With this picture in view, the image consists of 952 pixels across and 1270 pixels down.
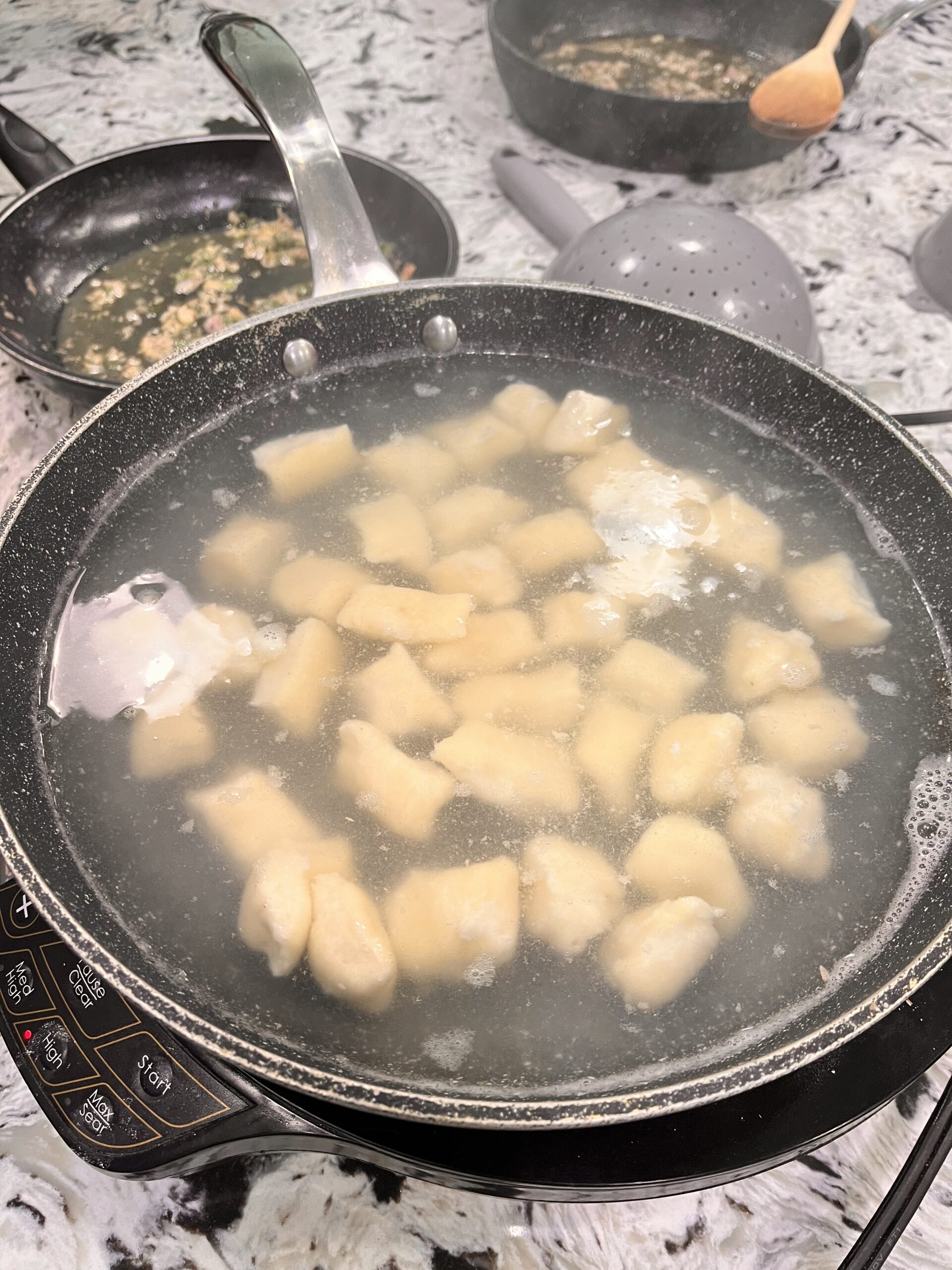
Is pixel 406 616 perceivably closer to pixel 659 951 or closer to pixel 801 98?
pixel 659 951

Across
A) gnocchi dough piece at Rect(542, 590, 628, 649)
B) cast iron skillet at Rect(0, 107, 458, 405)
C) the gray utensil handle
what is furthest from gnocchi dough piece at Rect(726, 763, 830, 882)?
the gray utensil handle

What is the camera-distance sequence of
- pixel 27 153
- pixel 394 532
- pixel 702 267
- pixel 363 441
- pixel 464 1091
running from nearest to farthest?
pixel 464 1091 < pixel 394 532 < pixel 363 441 < pixel 702 267 < pixel 27 153

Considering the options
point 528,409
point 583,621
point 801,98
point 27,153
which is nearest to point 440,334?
point 528,409

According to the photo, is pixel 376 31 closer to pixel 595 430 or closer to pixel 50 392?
pixel 50 392

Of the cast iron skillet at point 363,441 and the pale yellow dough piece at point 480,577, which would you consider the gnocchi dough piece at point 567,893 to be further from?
the pale yellow dough piece at point 480,577

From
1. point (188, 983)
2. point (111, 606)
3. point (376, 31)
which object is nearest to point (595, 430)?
point (111, 606)

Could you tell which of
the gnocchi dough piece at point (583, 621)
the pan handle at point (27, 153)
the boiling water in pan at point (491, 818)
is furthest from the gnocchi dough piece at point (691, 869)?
the pan handle at point (27, 153)

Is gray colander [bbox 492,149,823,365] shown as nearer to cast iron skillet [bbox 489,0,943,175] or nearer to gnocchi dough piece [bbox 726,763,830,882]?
cast iron skillet [bbox 489,0,943,175]
